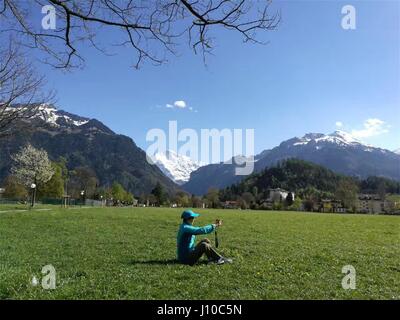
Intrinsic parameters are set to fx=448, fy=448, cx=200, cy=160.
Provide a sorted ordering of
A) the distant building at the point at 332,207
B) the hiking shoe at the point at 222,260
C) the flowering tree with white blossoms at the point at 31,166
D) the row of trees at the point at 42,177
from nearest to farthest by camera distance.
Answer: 1. the hiking shoe at the point at 222,260
2. the flowering tree with white blossoms at the point at 31,166
3. the row of trees at the point at 42,177
4. the distant building at the point at 332,207

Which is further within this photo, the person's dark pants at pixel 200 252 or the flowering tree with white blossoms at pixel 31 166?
the flowering tree with white blossoms at pixel 31 166

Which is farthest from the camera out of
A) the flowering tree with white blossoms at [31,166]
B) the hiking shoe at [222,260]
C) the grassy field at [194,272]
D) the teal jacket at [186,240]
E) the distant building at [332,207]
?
the distant building at [332,207]

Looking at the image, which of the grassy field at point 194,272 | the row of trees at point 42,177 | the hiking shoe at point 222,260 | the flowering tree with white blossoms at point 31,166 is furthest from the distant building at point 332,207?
the hiking shoe at point 222,260

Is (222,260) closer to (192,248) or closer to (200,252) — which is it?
(200,252)

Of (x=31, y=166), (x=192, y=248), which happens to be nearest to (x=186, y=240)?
(x=192, y=248)

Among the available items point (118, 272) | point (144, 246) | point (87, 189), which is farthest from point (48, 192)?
point (118, 272)

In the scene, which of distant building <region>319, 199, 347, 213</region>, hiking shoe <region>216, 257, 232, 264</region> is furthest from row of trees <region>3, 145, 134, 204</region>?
distant building <region>319, 199, 347, 213</region>

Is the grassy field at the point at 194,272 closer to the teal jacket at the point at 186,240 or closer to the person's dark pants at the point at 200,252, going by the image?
the person's dark pants at the point at 200,252

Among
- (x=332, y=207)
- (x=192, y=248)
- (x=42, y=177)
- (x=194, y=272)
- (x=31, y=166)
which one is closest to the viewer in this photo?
(x=194, y=272)

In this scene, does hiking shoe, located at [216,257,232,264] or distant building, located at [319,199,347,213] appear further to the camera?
distant building, located at [319,199,347,213]

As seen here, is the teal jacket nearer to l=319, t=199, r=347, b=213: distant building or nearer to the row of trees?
the row of trees

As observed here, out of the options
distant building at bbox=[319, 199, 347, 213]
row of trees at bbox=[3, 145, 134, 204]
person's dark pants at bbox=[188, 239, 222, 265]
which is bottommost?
distant building at bbox=[319, 199, 347, 213]
